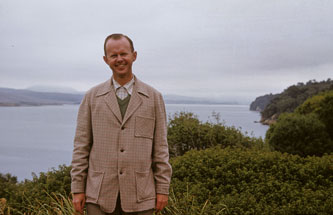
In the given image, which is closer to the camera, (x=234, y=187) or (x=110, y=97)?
(x=110, y=97)

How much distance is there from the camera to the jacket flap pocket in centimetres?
222

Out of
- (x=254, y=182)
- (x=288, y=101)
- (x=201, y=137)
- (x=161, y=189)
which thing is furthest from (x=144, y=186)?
(x=288, y=101)

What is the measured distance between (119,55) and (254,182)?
3.47 m

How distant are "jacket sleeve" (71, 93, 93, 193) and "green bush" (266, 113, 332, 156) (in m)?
7.86

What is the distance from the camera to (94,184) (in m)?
2.24

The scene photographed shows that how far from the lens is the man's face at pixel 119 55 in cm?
227

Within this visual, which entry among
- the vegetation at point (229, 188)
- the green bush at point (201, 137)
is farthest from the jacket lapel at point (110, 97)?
the green bush at point (201, 137)

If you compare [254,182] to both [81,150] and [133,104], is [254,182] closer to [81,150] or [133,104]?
[133,104]

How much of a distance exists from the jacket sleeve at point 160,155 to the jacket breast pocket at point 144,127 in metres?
0.06

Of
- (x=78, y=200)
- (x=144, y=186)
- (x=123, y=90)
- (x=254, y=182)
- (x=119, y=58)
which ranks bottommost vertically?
(x=254, y=182)

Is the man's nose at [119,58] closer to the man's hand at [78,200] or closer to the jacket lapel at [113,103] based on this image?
the jacket lapel at [113,103]

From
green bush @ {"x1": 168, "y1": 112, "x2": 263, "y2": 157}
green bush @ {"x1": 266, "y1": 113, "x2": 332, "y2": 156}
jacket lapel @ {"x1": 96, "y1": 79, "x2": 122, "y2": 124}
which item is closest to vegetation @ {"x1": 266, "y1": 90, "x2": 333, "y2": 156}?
green bush @ {"x1": 266, "y1": 113, "x2": 332, "y2": 156}

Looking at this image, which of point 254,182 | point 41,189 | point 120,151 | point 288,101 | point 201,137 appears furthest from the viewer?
point 288,101

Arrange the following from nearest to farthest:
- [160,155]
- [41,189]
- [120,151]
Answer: [120,151], [160,155], [41,189]
